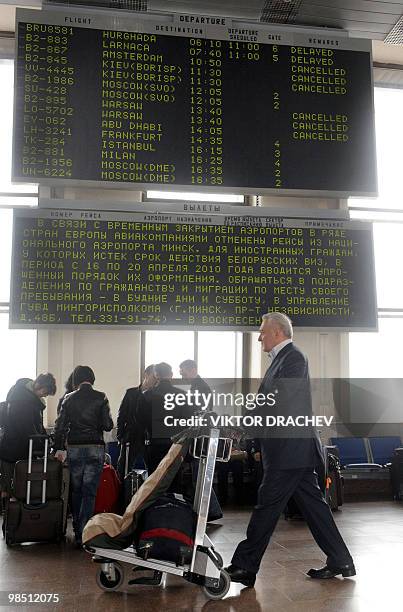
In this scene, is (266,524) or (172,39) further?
(172,39)

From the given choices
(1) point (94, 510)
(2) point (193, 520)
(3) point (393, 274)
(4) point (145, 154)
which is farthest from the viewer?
(3) point (393, 274)

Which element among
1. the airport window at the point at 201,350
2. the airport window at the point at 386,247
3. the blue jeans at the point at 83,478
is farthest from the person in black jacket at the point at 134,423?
the airport window at the point at 386,247

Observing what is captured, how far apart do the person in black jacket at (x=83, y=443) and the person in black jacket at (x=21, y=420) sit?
0.51 metres

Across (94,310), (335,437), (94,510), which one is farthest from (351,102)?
(335,437)

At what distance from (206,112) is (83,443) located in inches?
118

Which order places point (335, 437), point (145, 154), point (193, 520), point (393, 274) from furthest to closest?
point (393, 274) → point (335, 437) → point (145, 154) → point (193, 520)

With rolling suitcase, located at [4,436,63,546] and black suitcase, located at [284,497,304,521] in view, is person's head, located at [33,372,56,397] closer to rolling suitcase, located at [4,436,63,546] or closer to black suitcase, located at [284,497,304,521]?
rolling suitcase, located at [4,436,63,546]

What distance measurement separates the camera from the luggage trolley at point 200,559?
402 cm

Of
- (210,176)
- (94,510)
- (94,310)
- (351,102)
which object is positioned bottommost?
(94,510)

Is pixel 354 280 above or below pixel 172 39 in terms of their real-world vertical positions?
below

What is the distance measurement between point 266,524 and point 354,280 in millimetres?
1843

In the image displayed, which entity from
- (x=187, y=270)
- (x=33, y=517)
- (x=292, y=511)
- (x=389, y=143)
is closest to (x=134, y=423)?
(x=33, y=517)

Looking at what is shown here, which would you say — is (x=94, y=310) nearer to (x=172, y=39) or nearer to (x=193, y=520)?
(x=193, y=520)

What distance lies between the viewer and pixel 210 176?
15.1 ft
